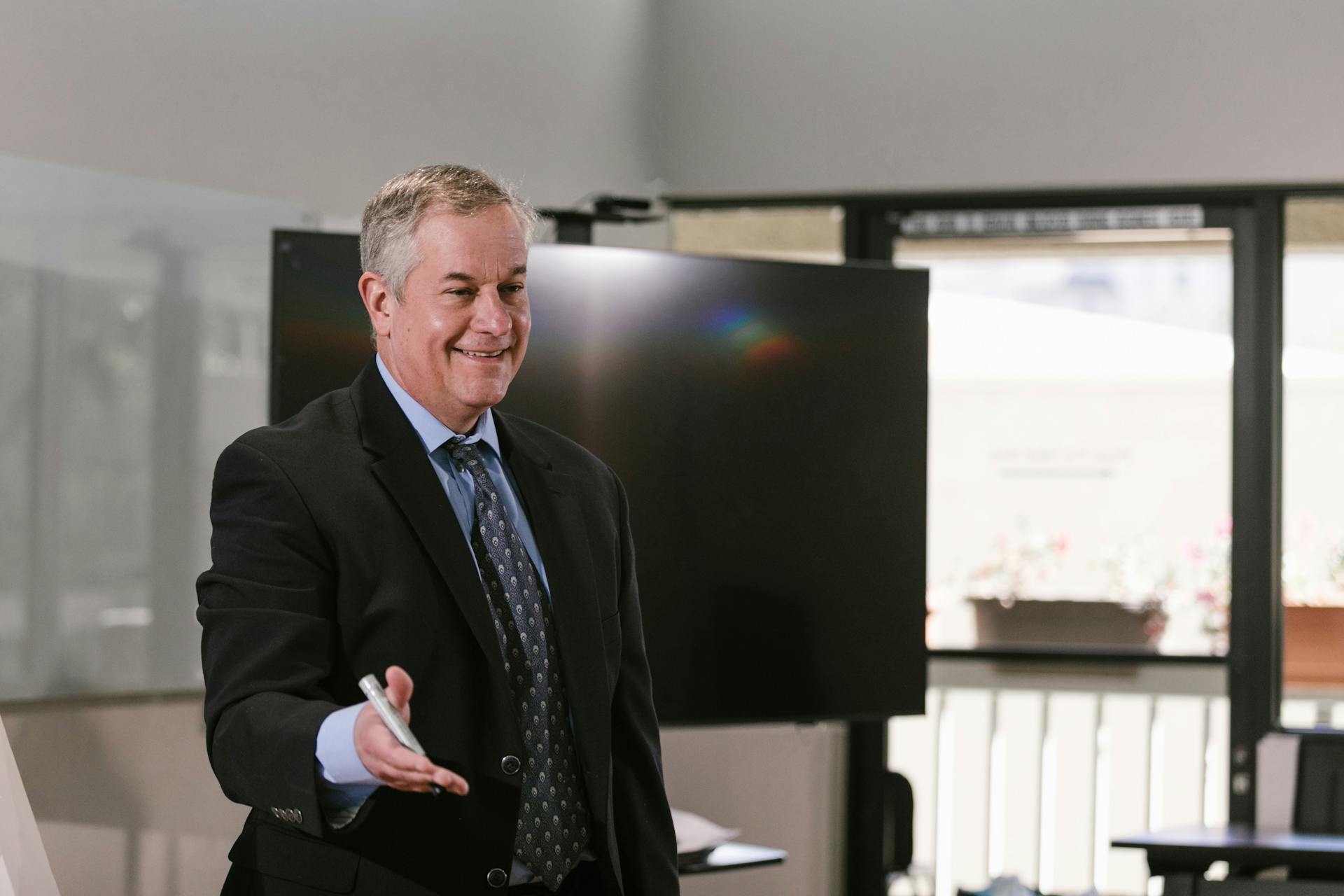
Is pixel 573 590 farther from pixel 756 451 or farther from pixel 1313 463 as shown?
pixel 1313 463

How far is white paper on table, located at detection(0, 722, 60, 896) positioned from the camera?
174 cm

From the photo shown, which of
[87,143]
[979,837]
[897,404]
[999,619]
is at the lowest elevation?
[979,837]

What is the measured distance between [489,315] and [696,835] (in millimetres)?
1603

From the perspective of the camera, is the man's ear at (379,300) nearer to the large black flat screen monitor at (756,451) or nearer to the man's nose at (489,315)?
the man's nose at (489,315)

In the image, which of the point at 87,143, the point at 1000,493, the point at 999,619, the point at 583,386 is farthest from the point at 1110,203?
the point at 87,143

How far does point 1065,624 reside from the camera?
3965 millimetres

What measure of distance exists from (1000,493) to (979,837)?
44.9 inches

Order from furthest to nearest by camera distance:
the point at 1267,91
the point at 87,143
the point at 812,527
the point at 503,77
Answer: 1. the point at 1267,91
2. the point at 503,77
3. the point at 812,527
4. the point at 87,143

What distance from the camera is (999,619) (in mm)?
4012

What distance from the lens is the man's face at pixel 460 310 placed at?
149 cm

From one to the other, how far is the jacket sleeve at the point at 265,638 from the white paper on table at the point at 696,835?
1521 millimetres

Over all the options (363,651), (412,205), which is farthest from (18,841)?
(412,205)

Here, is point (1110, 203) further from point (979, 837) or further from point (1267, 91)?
point (979, 837)

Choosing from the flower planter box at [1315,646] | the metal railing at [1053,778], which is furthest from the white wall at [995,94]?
the metal railing at [1053,778]
